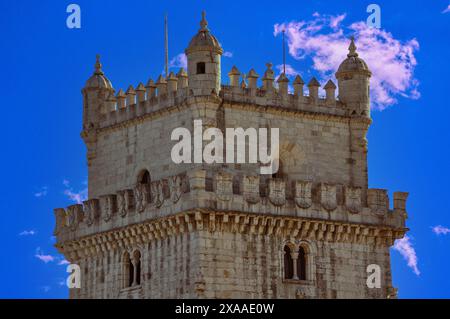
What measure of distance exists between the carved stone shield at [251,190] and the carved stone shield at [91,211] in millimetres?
6672

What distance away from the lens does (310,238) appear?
255ft

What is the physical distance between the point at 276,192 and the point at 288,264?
9.02ft

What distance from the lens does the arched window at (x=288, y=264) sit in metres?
77.3

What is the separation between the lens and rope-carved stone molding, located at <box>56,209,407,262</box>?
75.2 metres

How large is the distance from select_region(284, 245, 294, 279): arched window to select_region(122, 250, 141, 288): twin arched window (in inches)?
212

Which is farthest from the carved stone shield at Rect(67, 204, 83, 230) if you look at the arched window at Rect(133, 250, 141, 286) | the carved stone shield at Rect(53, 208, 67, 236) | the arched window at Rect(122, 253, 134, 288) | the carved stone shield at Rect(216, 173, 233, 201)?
the carved stone shield at Rect(216, 173, 233, 201)

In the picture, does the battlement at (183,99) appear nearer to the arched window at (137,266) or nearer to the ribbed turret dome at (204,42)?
the ribbed turret dome at (204,42)

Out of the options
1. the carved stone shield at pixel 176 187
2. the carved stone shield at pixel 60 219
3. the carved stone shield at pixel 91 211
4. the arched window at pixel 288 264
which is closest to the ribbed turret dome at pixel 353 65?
the arched window at pixel 288 264
